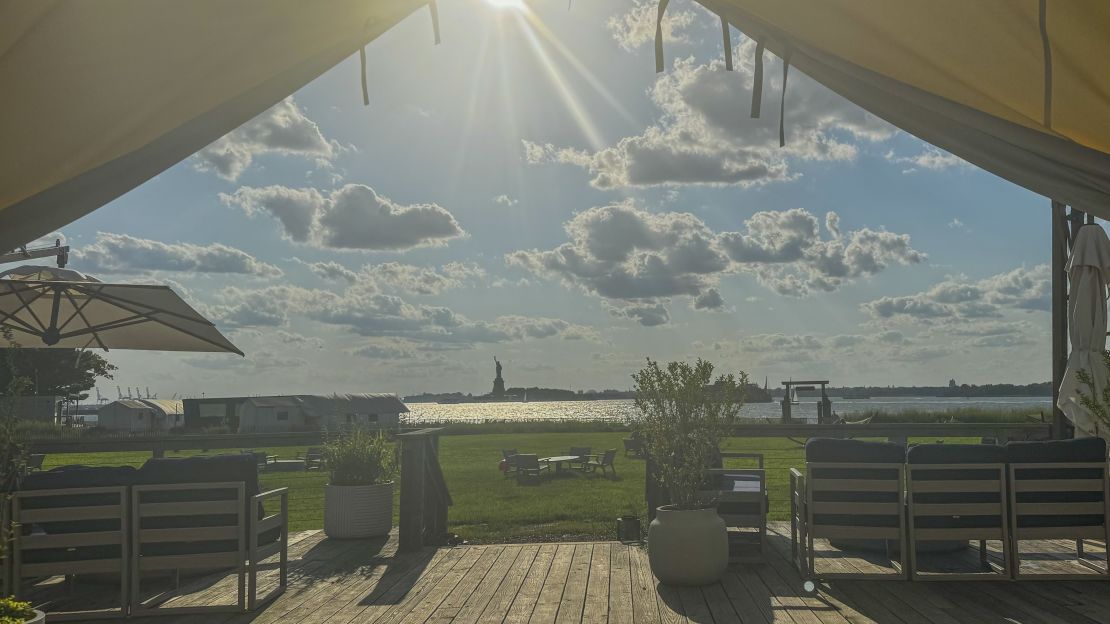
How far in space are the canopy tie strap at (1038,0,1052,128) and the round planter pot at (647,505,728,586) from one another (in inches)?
141

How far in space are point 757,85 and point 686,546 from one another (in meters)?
3.60

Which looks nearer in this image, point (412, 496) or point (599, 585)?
point (599, 585)

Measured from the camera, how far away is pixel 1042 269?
34.7ft

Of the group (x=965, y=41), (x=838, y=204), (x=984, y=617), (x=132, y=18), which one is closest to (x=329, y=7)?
(x=132, y=18)

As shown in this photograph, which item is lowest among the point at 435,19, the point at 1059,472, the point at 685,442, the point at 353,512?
the point at 353,512

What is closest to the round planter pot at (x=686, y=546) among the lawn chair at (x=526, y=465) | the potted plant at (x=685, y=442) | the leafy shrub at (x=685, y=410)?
the potted plant at (x=685, y=442)

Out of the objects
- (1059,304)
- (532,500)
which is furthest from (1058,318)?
(532,500)

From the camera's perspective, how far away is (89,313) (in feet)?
28.9

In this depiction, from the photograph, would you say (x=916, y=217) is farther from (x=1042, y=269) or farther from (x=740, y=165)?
(x=740, y=165)

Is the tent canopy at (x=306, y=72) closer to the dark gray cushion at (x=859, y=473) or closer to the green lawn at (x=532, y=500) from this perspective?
the dark gray cushion at (x=859, y=473)

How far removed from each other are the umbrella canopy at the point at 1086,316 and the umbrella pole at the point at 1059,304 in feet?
4.51

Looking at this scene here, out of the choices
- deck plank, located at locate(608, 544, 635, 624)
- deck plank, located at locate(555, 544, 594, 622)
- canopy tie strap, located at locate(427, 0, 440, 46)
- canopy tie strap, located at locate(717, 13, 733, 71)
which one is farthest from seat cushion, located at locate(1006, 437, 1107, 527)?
canopy tie strap, located at locate(427, 0, 440, 46)

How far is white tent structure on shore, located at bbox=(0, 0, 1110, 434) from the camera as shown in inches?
112

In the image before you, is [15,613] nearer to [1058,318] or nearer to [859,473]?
[859,473]
